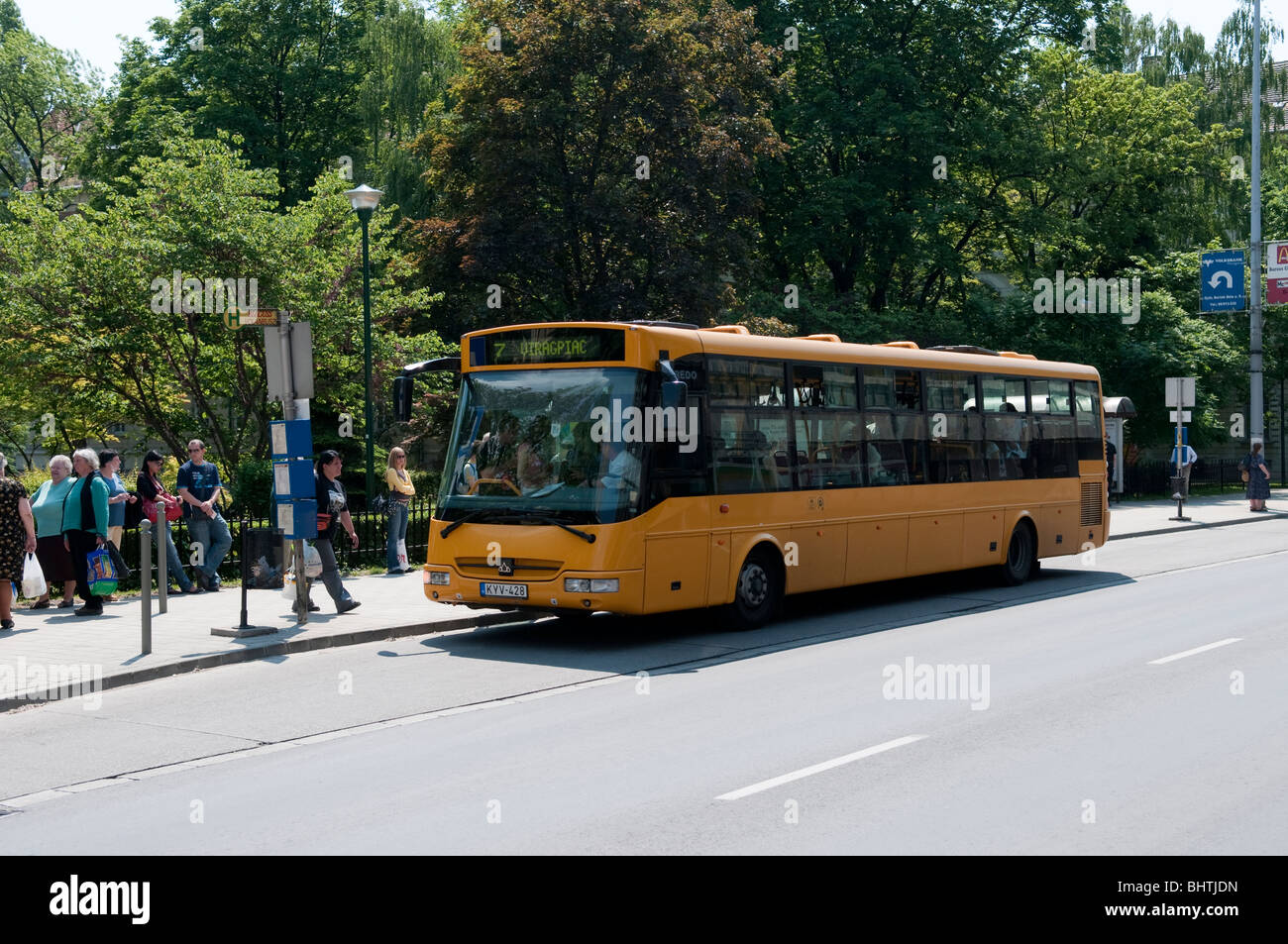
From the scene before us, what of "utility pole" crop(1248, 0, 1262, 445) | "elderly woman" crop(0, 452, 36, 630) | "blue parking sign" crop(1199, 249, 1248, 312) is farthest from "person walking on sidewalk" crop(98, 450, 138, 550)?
"utility pole" crop(1248, 0, 1262, 445)

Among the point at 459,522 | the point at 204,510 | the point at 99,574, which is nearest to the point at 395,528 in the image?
the point at 204,510

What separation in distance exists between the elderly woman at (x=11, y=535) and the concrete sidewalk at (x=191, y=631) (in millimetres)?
380

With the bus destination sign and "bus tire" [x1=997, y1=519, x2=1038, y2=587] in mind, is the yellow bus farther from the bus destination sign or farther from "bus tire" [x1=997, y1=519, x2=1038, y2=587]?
"bus tire" [x1=997, y1=519, x2=1038, y2=587]

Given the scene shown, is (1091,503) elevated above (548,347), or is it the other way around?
(548,347)

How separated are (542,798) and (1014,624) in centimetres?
841

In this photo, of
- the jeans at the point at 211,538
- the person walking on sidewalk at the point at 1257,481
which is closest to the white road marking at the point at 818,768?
the jeans at the point at 211,538

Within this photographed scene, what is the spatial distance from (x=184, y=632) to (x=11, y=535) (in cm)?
199

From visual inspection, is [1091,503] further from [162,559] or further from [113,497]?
[113,497]

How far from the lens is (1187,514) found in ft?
107

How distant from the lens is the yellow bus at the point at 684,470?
40.1 ft

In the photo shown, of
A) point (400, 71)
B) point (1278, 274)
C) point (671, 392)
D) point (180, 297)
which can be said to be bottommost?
point (671, 392)

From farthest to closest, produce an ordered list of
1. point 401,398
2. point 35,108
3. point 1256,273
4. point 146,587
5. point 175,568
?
point 35,108 < point 1256,273 < point 175,568 < point 401,398 < point 146,587

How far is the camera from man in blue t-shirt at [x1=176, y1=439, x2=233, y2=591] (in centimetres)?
1605

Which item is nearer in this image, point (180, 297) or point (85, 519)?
point (85, 519)
